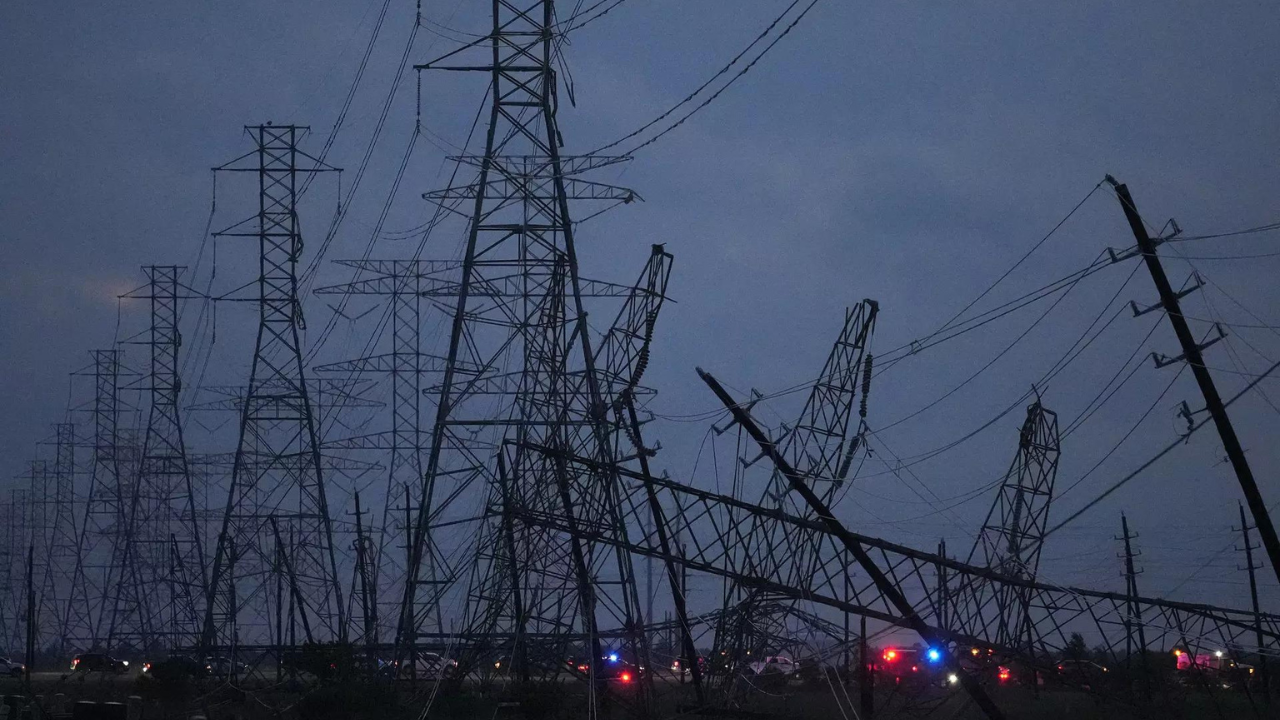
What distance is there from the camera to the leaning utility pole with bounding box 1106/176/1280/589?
2619 cm

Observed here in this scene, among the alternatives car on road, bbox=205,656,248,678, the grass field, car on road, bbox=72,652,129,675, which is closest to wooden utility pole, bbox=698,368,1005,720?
the grass field

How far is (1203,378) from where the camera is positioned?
87.3 feet

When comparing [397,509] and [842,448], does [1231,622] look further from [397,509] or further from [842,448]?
[397,509]

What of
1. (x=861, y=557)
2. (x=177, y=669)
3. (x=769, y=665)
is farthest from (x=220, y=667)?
(x=861, y=557)

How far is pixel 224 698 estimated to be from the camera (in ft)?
149

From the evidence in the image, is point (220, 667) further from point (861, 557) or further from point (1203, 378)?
point (1203, 378)

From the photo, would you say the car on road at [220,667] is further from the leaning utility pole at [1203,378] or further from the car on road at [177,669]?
the leaning utility pole at [1203,378]

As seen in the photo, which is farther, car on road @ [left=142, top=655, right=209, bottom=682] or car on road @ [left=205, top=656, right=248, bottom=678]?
car on road @ [left=205, top=656, right=248, bottom=678]

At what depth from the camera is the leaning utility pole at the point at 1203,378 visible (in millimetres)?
26188

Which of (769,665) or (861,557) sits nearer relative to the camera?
(861,557)

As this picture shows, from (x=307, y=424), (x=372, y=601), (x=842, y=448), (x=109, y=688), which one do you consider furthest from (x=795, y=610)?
(x=109, y=688)

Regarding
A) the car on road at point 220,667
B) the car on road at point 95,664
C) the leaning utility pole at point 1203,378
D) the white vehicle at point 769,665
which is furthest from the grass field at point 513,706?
the car on road at point 95,664

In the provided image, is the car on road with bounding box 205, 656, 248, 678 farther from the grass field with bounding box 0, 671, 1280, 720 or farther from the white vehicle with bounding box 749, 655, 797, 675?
the white vehicle with bounding box 749, 655, 797, 675

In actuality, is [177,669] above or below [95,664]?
below
